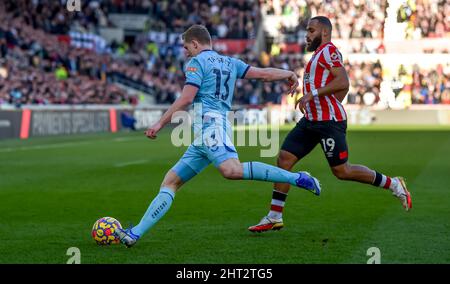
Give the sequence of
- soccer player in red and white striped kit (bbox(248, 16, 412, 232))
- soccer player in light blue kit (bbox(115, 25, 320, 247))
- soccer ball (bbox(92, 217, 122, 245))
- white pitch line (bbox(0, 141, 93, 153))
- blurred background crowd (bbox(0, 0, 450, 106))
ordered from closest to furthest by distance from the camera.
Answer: soccer player in light blue kit (bbox(115, 25, 320, 247)) < soccer ball (bbox(92, 217, 122, 245)) < soccer player in red and white striped kit (bbox(248, 16, 412, 232)) < white pitch line (bbox(0, 141, 93, 153)) < blurred background crowd (bbox(0, 0, 450, 106))

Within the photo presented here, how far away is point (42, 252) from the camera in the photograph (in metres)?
8.62

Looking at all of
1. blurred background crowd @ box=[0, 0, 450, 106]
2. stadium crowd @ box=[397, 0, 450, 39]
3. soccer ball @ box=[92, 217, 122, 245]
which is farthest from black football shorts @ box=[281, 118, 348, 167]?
stadium crowd @ box=[397, 0, 450, 39]

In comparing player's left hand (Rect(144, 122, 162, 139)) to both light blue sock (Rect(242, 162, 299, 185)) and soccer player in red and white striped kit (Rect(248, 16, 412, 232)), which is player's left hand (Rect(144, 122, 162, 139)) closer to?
light blue sock (Rect(242, 162, 299, 185))

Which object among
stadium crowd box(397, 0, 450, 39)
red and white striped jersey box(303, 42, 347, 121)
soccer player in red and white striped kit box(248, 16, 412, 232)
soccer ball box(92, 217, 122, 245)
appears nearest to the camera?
soccer ball box(92, 217, 122, 245)

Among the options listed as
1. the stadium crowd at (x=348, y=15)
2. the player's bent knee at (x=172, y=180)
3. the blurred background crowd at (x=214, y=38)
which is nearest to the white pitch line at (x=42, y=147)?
the blurred background crowd at (x=214, y=38)

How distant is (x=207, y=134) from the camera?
29.5 feet

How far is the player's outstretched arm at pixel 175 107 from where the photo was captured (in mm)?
8586

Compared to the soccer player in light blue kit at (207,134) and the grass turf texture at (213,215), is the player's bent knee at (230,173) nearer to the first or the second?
the soccer player in light blue kit at (207,134)

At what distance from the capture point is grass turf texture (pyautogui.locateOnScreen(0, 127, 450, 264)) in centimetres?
853

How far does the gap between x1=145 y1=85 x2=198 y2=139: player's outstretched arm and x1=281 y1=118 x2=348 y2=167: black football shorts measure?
1.85 meters

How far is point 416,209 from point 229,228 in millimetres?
2913

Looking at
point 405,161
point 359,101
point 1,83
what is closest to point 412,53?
point 359,101

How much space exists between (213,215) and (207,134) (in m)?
2.67
